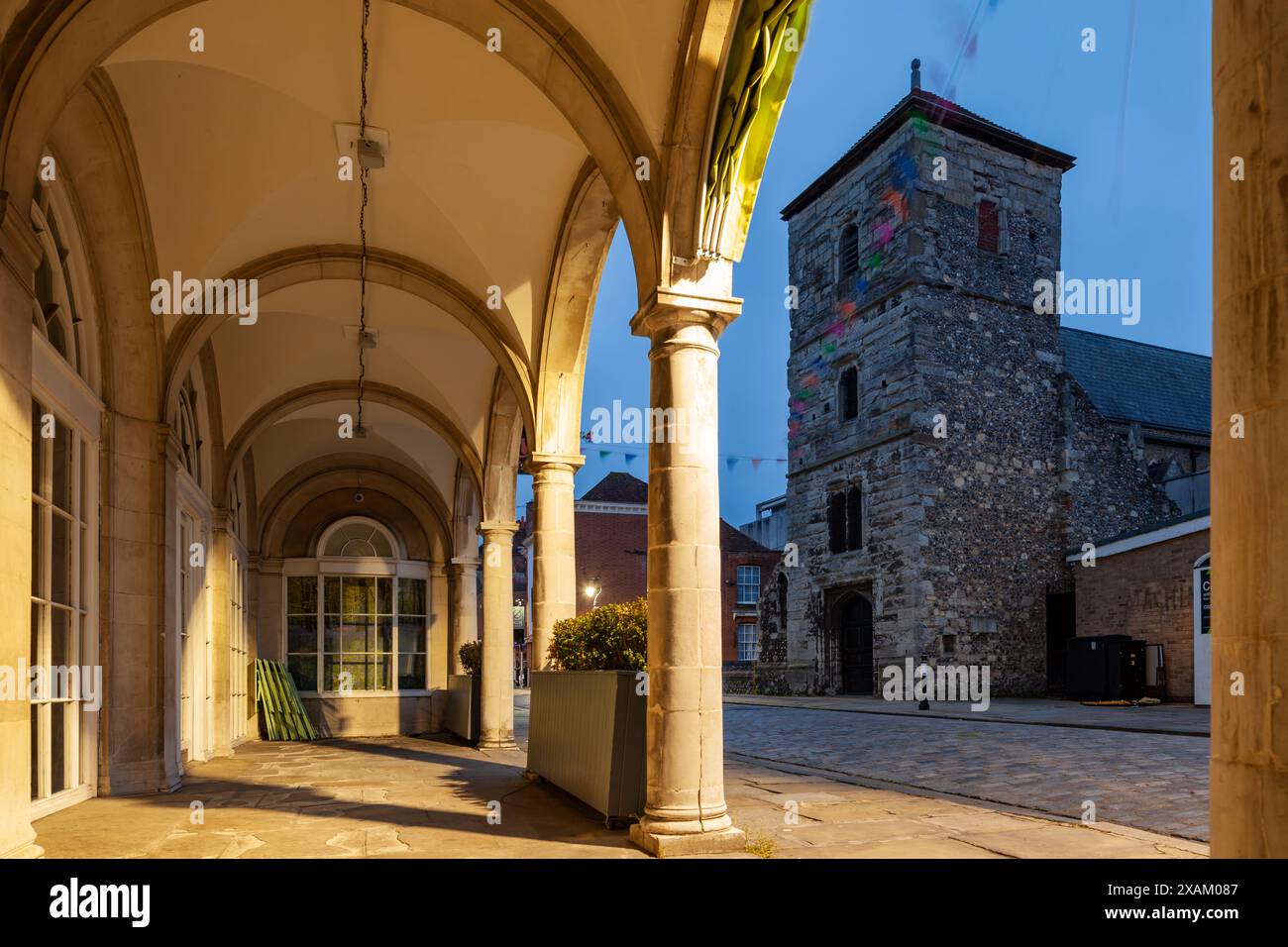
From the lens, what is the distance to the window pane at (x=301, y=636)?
17734 millimetres

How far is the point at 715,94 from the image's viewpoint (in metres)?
5.92

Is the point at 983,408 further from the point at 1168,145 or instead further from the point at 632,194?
the point at 1168,145

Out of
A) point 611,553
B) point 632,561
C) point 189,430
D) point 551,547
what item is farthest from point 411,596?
point 632,561

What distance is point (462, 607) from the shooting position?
58.5 feet

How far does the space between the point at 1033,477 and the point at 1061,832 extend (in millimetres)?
21168

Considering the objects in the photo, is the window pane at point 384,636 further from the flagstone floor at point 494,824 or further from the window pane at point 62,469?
the window pane at point 62,469

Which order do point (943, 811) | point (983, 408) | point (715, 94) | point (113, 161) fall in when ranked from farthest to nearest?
point (983, 408), point (113, 161), point (943, 811), point (715, 94)

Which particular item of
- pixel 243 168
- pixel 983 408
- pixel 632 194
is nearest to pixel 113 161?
pixel 243 168

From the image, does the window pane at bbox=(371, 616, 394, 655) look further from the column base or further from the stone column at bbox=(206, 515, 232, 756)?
the column base

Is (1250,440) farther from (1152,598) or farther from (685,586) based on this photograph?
(1152,598)

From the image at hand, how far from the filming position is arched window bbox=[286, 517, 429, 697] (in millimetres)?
17734

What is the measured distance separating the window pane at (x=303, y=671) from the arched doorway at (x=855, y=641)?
13925 millimetres

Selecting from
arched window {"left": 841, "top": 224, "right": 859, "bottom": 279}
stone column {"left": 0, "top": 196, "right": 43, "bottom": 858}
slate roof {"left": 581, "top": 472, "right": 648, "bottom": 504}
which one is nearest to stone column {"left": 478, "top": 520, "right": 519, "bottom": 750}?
stone column {"left": 0, "top": 196, "right": 43, "bottom": 858}
